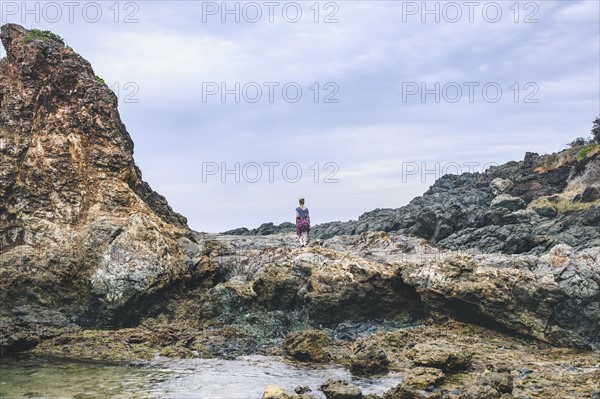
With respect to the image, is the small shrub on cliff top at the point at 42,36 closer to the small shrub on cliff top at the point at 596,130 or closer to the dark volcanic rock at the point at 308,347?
the dark volcanic rock at the point at 308,347

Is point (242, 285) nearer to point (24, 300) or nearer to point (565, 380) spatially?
point (24, 300)

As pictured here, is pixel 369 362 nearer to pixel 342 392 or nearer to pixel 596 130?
pixel 342 392

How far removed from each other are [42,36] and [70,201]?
38.3 ft

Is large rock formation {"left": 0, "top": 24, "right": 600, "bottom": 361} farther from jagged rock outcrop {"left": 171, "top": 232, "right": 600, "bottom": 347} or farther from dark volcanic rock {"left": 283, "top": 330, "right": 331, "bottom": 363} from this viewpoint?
dark volcanic rock {"left": 283, "top": 330, "right": 331, "bottom": 363}

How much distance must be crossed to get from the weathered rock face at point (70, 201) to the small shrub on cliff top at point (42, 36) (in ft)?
1.15

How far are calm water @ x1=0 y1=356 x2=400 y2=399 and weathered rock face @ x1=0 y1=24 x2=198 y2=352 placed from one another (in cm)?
587

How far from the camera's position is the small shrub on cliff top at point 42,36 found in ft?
107

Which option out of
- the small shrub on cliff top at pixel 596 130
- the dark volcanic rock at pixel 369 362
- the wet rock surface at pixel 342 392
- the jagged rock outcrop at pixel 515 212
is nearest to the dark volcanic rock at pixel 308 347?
the dark volcanic rock at pixel 369 362

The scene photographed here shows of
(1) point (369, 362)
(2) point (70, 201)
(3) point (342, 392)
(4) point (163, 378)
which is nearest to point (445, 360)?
(1) point (369, 362)

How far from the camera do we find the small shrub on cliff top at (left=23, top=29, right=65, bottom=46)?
107ft

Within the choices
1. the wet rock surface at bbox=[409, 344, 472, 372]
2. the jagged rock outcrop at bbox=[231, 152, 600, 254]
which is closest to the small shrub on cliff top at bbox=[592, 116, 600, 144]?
the jagged rock outcrop at bbox=[231, 152, 600, 254]

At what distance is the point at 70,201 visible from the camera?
29188mm

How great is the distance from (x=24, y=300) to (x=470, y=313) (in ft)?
69.3

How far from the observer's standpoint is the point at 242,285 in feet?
90.1
